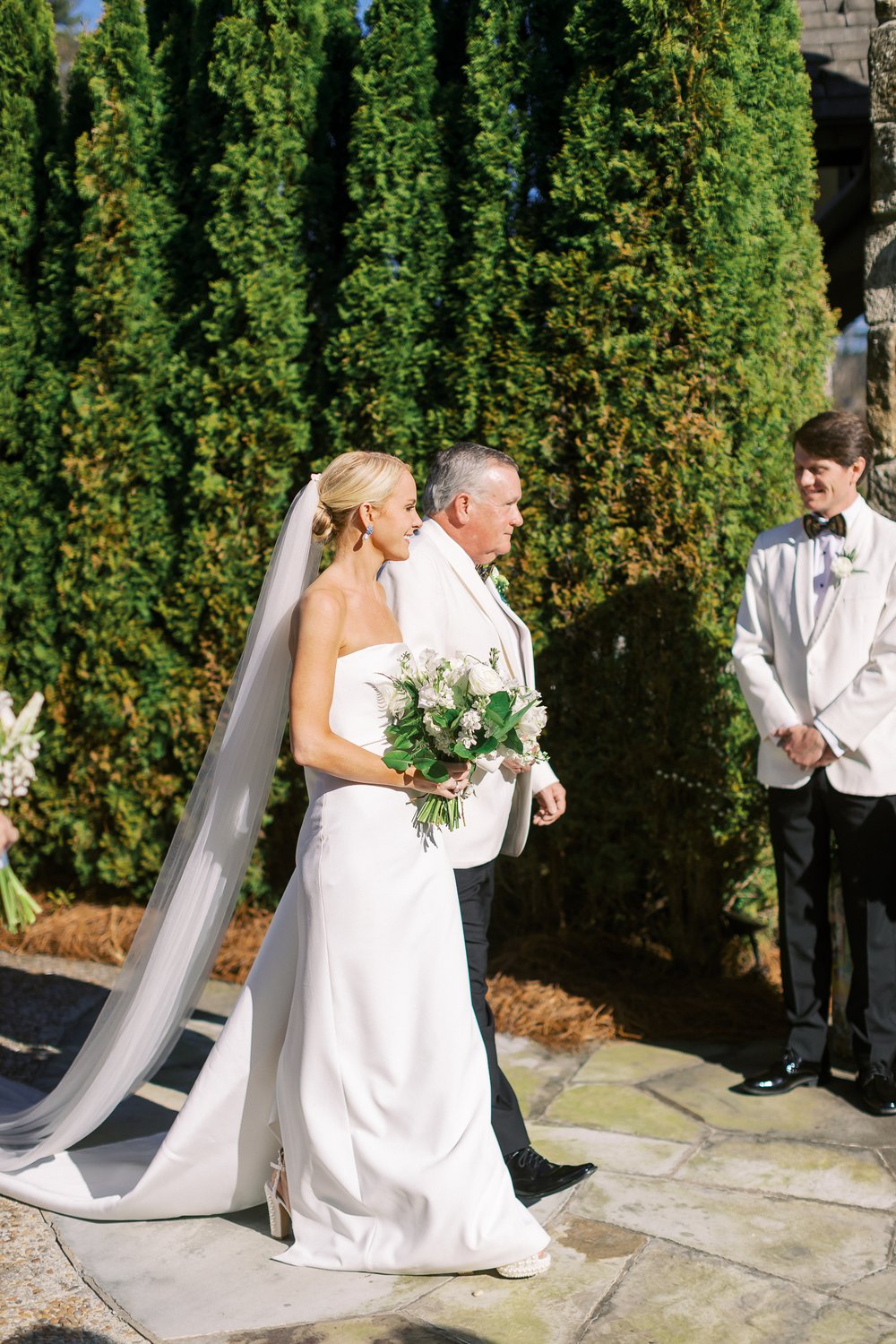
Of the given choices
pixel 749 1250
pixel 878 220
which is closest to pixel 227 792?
pixel 749 1250

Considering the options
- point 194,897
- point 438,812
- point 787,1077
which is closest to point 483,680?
point 438,812

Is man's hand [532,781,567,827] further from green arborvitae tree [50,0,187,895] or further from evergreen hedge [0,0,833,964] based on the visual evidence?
green arborvitae tree [50,0,187,895]

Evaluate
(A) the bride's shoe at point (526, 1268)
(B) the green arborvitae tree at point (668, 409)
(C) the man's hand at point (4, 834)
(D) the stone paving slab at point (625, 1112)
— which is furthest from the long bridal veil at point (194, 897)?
(B) the green arborvitae tree at point (668, 409)

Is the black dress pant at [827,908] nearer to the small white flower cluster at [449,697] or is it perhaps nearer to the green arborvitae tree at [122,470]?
the small white flower cluster at [449,697]

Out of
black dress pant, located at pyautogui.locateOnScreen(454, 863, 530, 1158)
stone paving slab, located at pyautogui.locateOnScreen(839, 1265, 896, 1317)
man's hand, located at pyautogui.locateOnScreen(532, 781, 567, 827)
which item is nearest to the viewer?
stone paving slab, located at pyautogui.locateOnScreen(839, 1265, 896, 1317)

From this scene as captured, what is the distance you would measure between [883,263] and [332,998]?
364cm

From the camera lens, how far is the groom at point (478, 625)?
379 centimetres

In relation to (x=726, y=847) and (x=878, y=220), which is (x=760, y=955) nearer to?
(x=726, y=847)

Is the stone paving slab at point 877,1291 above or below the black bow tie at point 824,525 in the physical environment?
below

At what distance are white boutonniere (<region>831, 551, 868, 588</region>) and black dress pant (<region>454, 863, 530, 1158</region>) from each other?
1732 millimetres

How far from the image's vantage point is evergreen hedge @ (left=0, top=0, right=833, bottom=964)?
550 centimetres

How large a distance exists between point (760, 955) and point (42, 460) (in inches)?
185

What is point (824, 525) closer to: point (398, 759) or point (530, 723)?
point (530, 723)

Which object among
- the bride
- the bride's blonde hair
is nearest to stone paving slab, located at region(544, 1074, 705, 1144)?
the bride
